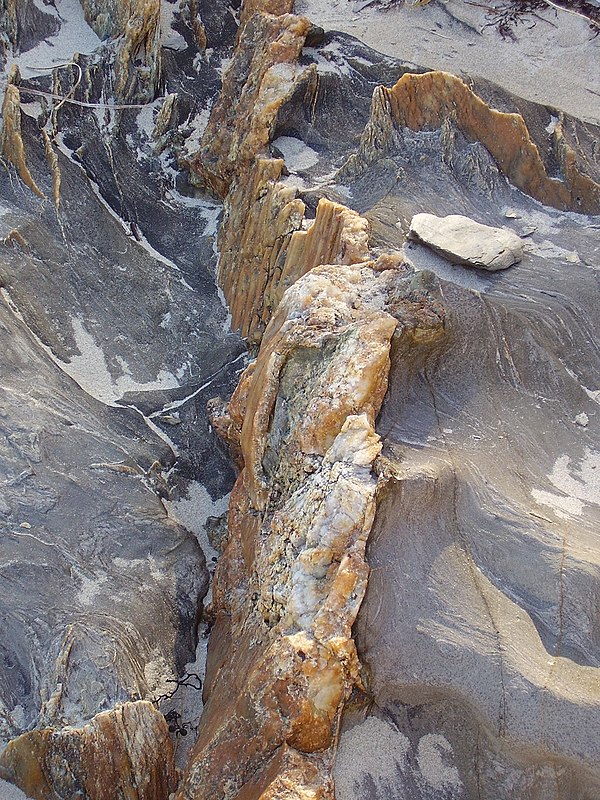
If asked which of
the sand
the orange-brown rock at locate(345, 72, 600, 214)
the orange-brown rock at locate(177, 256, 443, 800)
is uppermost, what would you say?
the sand

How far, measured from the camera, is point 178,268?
31.1 feet

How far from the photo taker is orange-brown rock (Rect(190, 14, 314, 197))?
8.89m

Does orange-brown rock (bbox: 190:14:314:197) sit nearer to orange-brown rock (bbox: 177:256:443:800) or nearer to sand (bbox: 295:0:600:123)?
sand (bbox: 295:0:600:123)

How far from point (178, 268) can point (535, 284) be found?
4868 mm

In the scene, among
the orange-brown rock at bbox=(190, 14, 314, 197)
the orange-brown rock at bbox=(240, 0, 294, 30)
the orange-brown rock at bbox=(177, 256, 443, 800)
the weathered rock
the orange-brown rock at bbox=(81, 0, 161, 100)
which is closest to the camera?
the orange-brown rock at bbox=(177, 256, 443, 800)

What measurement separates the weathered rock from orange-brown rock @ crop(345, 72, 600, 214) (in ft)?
3.20

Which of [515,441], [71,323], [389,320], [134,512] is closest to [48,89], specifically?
[71,323]

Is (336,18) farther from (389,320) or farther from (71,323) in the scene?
(389,320)

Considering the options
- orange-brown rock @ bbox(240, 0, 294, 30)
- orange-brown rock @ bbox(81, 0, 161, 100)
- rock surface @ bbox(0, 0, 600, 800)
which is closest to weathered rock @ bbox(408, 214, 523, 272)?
rock surface @ bbox(0, 0, 600, 800)

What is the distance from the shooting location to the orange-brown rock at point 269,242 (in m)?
6.91

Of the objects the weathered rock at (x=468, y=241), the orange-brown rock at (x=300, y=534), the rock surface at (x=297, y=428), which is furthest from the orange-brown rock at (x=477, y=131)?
the orange-brown rock at (x=300, y=534)

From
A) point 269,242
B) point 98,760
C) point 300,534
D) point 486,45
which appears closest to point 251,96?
point 269,242

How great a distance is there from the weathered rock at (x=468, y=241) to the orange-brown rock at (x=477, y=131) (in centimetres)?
97

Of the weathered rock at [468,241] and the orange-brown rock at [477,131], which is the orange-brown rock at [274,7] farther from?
the weathered rock at [468,241]
